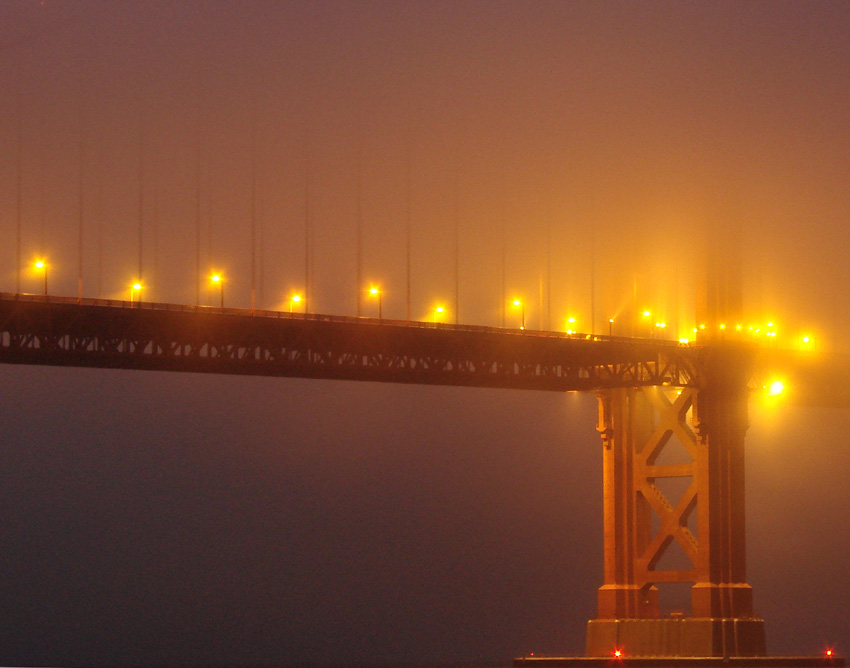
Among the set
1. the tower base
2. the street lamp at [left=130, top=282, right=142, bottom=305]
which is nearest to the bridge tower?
the tower base

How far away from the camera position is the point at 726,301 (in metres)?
92.4

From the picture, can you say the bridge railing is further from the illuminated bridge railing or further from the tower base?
the tower base

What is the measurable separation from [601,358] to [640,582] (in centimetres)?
1078

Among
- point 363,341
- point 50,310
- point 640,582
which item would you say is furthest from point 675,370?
→ point 50,310

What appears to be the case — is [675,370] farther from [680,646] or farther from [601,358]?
[680,646]

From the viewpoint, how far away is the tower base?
3334 inches

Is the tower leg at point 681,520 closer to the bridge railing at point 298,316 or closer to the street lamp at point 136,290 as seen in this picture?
the bridge railing at point 298,316

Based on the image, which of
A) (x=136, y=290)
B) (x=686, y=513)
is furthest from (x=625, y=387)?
(x=136, y=290)

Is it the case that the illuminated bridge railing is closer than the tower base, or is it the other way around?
the illuminated bridge railing

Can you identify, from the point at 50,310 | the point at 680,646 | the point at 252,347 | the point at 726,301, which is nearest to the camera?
the point at 50,310

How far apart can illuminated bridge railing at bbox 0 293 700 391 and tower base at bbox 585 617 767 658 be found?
1098cm

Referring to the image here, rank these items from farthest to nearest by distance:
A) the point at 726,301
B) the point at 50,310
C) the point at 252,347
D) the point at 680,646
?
the point at 726,301 → the point at 680,646 → the point at 252,347 → the point at 50,310

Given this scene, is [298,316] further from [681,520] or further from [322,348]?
[681,520]

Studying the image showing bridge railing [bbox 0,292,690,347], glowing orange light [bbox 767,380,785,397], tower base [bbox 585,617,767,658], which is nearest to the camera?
bridge railing [bbox 0,292,690,347]
